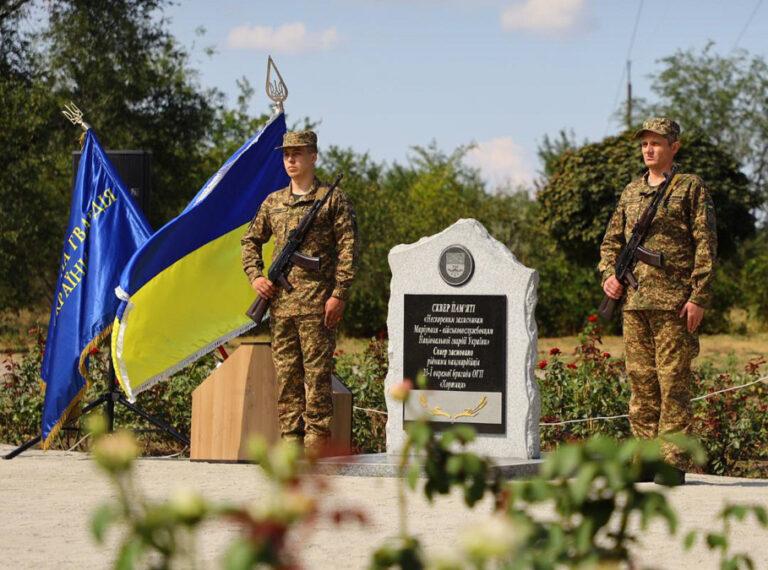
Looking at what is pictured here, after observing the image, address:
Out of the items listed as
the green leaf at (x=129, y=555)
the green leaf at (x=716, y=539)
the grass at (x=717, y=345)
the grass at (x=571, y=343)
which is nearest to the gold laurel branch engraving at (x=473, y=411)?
the green leaf at (x=716, y=539)

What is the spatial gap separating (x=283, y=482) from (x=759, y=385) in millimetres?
9032

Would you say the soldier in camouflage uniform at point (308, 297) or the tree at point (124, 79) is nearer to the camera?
the soldier in camouflage uniform at point (308, 297)

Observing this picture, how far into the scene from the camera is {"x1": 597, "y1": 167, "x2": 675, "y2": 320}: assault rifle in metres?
7.48

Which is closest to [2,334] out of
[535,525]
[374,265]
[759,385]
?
[374,265]

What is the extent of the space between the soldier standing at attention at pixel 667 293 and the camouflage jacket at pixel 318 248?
1.63 meters

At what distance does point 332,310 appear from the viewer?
786cm

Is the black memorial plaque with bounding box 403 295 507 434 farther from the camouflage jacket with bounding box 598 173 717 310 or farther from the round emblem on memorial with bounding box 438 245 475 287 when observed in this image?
the camouflage jacket with bounding box 598 173 717 310

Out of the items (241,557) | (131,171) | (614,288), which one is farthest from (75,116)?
(241,557)

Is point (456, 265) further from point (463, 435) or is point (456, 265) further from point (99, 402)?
point (463, 435)

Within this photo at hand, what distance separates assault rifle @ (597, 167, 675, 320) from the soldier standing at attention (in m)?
0.03

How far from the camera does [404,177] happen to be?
45.3 metres

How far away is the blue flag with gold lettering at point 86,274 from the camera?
8.85 meters

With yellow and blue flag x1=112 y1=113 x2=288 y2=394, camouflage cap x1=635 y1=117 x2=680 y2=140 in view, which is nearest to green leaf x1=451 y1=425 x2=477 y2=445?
camouflage cap x1=635 y1=117 x2=680 y2=140

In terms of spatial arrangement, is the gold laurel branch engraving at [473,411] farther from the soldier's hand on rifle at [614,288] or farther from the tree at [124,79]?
the tree at [124,79]
